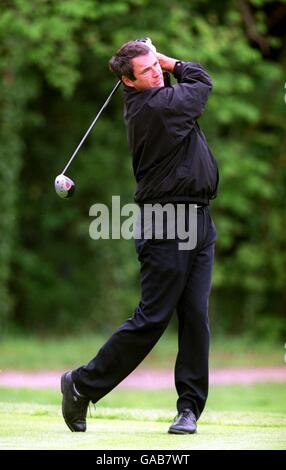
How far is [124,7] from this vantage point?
1458 centimetres

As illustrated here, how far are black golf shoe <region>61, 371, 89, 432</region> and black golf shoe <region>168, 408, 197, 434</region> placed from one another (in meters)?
0.47

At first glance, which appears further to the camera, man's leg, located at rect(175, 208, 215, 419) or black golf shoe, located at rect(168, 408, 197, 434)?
man's leg, located at rect(175, 208, 215, 419)

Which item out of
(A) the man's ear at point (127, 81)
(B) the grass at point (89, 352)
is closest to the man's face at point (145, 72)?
(A) the man's ear at point (127, 81)

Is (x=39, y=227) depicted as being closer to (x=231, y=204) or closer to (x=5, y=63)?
(x=231, y=204)

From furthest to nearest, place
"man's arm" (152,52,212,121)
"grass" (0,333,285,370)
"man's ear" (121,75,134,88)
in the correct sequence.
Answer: "grass" (0,333,285,370) → "man's ear" (121,75,134,88) → "man's arm" (152,52,212,121)

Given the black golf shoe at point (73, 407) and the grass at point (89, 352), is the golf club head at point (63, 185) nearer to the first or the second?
the black golf shoe at point (73, 407)

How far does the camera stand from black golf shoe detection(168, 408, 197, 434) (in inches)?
201

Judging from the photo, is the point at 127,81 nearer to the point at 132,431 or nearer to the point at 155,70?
the point at 155,70

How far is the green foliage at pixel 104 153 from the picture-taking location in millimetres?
15891

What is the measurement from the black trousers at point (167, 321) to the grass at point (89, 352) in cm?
915

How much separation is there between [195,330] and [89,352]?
10498 millimetres

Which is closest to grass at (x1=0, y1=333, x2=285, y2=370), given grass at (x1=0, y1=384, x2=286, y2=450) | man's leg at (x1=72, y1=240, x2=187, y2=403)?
grass at (x1=0, y1=384, x2=286, y2=450)

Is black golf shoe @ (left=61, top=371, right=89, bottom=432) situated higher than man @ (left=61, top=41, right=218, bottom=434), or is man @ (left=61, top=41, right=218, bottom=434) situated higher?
man @ (left=61, top=41, right=218, bottom=434)

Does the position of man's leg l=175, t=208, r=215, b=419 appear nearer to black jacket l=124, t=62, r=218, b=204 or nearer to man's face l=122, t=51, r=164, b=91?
black jacket l=124, t=62, r=218, b=204
